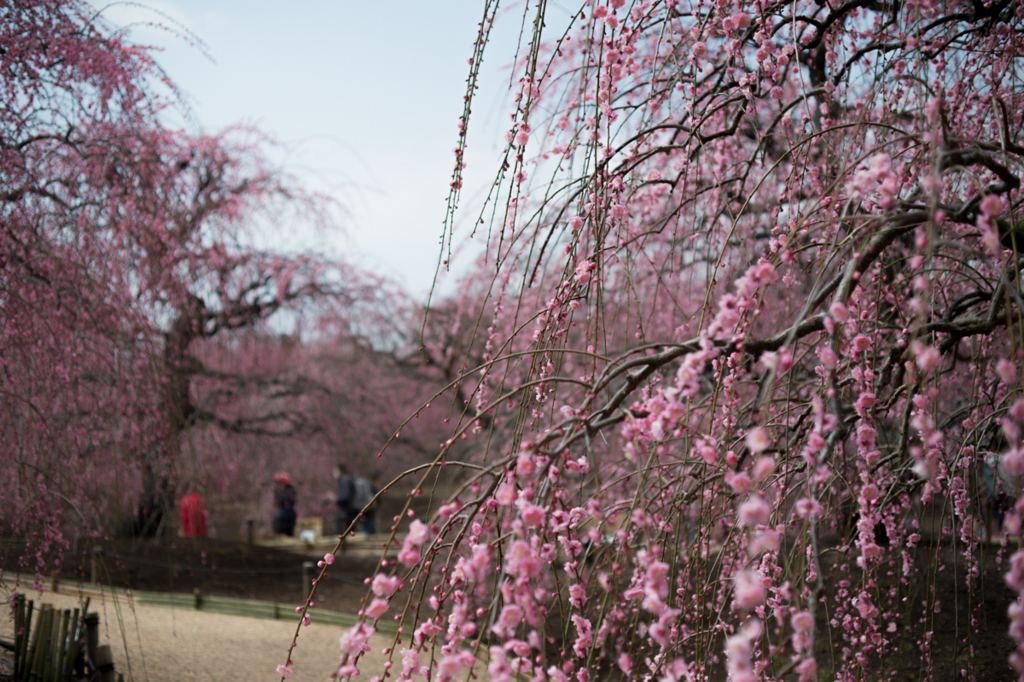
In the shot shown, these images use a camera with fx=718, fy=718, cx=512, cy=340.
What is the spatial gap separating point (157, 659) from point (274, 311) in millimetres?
3283

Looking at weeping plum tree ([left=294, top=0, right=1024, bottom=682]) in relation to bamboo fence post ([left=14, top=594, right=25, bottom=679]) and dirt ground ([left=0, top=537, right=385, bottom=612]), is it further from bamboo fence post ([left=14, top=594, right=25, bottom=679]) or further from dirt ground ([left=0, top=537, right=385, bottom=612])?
dirt ground ([left=0, top=537, right=385, bottom=612])

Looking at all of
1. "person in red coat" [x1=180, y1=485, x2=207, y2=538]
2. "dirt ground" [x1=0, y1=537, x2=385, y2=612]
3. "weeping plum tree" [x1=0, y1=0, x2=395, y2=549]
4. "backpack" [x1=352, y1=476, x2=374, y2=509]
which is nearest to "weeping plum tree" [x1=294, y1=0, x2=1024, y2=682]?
"weeping plum tree" [x1=0, y1=0, x2=395, y2=549]

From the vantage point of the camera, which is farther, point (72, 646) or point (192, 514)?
point (192, 514)

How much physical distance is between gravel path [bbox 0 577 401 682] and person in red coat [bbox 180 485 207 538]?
3.53 feet

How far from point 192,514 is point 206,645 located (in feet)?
8.23

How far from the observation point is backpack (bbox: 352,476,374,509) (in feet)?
26.3

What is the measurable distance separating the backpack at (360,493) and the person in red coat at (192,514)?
180 cm

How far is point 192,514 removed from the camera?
6.27m

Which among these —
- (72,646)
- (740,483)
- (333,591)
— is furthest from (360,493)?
(740,483)

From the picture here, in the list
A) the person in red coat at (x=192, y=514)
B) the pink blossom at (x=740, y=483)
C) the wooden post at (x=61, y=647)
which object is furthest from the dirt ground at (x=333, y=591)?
the pink blossom at (x=740, y=483)

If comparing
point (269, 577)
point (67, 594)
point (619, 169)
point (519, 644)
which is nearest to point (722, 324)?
point (519, 644)

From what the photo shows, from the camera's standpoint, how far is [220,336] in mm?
5852

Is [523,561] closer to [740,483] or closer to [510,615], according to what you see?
[510,615]

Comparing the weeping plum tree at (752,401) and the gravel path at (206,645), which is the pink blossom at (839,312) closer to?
the weeping plum tree at (752,401)
